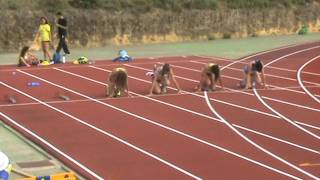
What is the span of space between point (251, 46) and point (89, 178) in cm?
2303

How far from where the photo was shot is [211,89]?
1730cm

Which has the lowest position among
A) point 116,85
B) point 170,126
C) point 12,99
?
point 170,126

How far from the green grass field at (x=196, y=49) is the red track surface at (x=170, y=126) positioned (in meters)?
6.91

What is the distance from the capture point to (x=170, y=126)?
508 inches

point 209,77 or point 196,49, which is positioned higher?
point 209,77

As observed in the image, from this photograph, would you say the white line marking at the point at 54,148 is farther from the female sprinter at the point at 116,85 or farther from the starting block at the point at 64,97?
the female sprinter at the point at 116,85

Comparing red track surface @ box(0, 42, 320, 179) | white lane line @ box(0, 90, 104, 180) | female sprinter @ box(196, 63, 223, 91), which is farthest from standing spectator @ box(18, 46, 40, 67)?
white lane line @ box(0, 90, 104, 180)

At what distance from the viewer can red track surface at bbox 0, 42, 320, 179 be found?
9.85 metres

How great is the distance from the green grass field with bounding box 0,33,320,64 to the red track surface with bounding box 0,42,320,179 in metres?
6.91

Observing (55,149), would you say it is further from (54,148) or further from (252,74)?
(252,74)

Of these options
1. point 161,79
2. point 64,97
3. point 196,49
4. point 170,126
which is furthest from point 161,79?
point 196,49

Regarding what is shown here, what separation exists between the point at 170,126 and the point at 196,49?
1780 cm

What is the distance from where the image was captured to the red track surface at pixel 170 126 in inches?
388

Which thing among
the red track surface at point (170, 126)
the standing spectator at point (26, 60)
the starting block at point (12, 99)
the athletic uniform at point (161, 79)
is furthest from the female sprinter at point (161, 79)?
the standing spectator at point (26, 60)
